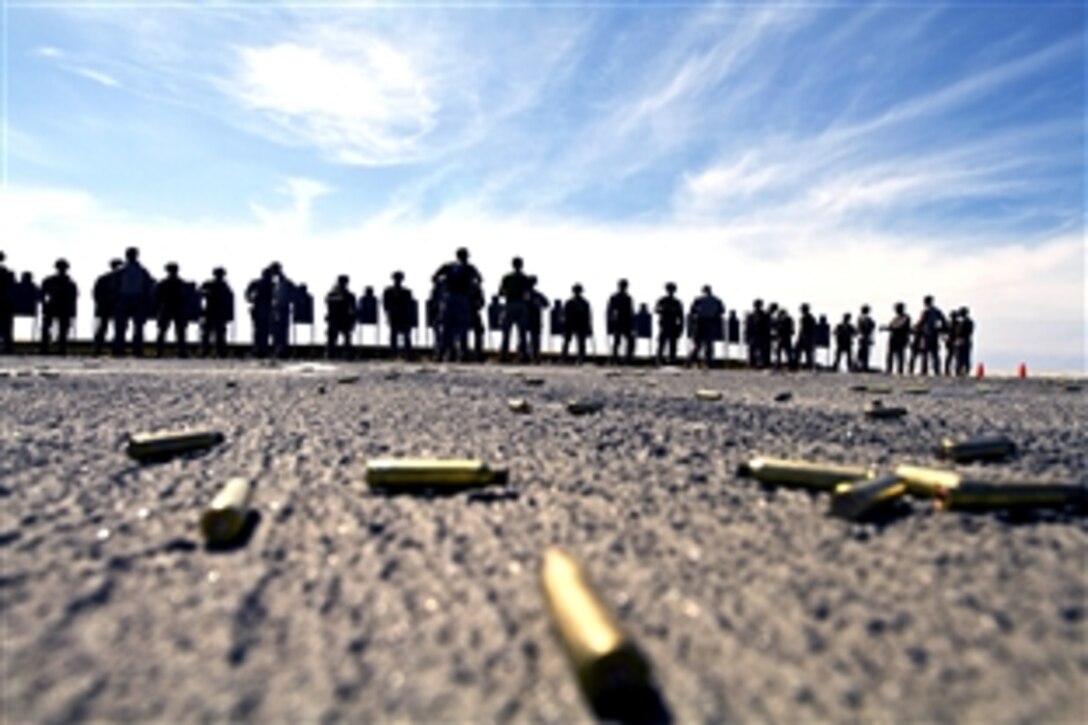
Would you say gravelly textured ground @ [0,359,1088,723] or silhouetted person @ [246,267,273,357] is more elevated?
silhouetted person @ [246,267,273,357]

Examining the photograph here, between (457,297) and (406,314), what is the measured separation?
4.40 meters

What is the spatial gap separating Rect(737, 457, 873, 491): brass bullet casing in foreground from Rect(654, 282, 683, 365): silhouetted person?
1853 cm

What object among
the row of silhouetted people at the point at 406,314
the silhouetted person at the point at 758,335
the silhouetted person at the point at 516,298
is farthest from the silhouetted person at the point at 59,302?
the silhouetted person at the point at 758,335

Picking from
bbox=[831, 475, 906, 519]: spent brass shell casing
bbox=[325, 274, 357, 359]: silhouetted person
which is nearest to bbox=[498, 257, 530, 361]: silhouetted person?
bbox=[325, 274, 357, 359]: silhouetted person

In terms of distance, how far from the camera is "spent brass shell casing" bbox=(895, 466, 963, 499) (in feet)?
9.42

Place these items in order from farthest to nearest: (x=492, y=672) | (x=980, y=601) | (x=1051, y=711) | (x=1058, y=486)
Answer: (x=1058, y=486) → (x=980, y=601) → (x=492, y=672) → (x=1051, y=711)

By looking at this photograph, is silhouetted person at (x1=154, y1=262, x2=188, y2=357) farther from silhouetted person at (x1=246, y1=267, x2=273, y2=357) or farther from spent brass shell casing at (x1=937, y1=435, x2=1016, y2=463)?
spent brass shell casing at (x1=937, y1=435, x2=1016, y2=463)

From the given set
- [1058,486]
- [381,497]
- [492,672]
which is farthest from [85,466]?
[1058,486]

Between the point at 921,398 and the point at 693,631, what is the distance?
688 cm

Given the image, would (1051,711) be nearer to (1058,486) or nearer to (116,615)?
(1058,486)

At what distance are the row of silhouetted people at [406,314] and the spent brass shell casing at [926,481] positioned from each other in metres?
13.4

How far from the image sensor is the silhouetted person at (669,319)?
71.1 ft

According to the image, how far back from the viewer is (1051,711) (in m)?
1.58

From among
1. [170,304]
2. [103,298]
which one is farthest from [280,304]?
[103,298]
